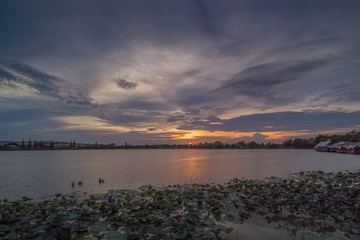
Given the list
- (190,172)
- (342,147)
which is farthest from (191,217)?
(342,147)

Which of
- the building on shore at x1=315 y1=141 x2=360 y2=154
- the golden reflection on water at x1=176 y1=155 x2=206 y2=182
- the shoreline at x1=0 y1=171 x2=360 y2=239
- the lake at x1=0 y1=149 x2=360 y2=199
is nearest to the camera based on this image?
the shoreline at x1=0 y1=171 x2=360 y2=239

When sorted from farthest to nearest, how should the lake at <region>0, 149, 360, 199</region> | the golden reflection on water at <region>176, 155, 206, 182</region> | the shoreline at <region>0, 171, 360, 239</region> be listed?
the golden reflection on water at <region>176, 155, 206, 182</region> < the lake at <region>0, 149, 360, 199</region> < the shoreline at <region>0, 171, 360, 239</region>

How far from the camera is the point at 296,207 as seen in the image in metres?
8.52

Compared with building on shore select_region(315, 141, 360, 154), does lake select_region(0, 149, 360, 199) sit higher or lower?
lower

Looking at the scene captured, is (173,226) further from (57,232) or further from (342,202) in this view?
(342,202)

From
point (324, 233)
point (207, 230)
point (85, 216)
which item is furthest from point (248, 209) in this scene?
point (85, 216)

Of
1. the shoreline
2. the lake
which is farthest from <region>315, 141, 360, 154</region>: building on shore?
the shoreline

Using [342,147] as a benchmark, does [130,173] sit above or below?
below

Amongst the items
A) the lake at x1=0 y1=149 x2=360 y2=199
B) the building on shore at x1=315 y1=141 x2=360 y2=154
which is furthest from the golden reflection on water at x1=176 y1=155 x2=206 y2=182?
the building on shore at x1=315 y1=141 x2=360 y2=154

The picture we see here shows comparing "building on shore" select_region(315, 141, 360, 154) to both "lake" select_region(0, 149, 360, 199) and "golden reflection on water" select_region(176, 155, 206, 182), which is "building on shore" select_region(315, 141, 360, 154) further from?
"golden reflection on water" select_region(176, 155, 206, 182)

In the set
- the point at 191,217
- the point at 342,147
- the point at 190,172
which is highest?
the point at 342,147

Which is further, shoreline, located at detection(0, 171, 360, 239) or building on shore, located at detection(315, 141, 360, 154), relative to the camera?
building on shore, located at detection(315, 141, 360, 154)

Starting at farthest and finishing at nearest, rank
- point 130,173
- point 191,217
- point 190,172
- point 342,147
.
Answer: point 342,147 → point 190,172 → point 130,173 → point 191,217

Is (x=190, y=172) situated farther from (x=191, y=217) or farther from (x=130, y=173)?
(x=191, y=217)
